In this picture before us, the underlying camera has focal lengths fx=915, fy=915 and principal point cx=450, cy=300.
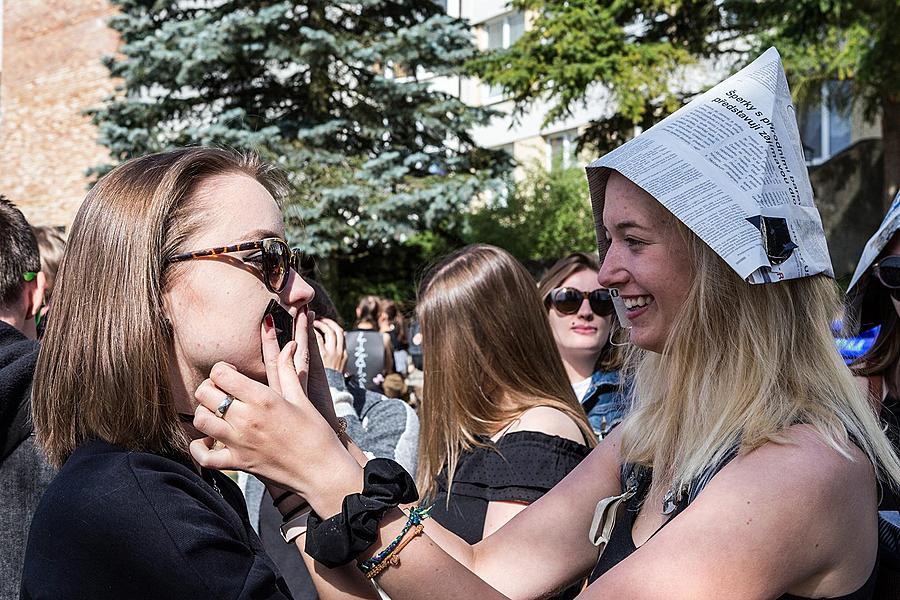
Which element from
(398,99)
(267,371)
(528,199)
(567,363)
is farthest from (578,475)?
(528,199)

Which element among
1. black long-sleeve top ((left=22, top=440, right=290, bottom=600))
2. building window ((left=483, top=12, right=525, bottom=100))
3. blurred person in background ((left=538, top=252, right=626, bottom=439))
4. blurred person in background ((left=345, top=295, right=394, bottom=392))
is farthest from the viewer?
building window ((left=483, top=12, right=525, bottom=100))

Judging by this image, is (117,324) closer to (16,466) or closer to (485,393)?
(16,466)

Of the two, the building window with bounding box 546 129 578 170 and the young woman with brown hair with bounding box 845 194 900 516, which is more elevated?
the young woman with brown hair with bounding box 845 194 900 516

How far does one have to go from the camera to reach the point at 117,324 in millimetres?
1809

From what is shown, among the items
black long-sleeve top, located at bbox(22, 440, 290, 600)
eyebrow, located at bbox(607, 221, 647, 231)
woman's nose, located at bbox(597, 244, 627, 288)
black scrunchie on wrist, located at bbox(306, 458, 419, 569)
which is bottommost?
black scrunchie on wrist, located at bbox(306, 458, 419, 569)

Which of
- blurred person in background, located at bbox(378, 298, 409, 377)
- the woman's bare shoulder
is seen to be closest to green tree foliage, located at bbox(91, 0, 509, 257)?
blurred person in background, located at bbox(378, 298, 409, 377)

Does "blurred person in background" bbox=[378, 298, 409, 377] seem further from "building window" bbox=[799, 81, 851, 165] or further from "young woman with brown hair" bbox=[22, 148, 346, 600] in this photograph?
"building window" bbox=[799, 81, 851, 165]

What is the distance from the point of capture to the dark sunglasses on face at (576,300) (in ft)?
15.9

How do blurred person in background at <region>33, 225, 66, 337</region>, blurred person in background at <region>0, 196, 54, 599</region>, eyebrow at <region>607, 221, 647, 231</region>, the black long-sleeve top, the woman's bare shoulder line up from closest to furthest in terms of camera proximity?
the black long-sleeve top
eyebrow at <region>607, 221, 647, 231</region>
blurred person in background at <region>0, 196, 54, 599</region>
the woman's bare shoulder
blurred person in background at <region>33, 225, 66, 337</region>

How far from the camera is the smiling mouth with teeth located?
210cm

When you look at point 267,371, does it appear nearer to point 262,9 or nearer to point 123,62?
point 262,9

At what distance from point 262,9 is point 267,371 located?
45.8ft

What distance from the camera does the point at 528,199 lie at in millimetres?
23625

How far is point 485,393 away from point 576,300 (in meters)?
1.81
